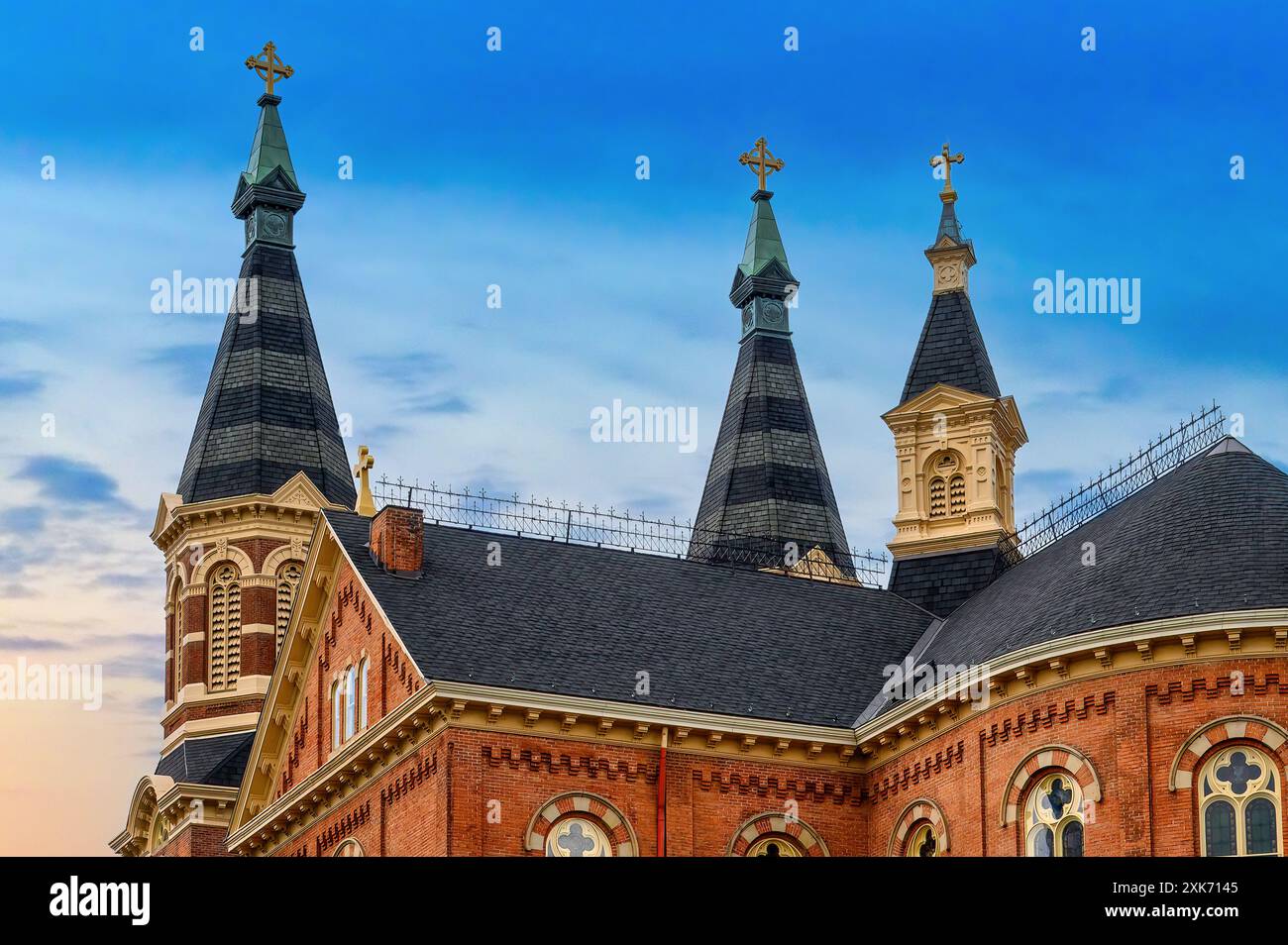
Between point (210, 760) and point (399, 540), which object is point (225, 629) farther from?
point (399, 540)

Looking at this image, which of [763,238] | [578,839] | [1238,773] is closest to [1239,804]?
[1238,773]

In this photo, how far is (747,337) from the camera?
75.8 meters

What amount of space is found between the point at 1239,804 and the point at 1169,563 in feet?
15.0

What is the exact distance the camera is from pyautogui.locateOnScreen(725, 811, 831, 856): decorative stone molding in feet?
144

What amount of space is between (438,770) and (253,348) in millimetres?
27834

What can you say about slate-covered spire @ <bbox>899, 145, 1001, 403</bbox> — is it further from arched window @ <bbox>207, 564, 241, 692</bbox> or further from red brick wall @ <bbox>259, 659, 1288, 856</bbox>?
arched window @ <bbox>207, 564, 241, 692</bbox>

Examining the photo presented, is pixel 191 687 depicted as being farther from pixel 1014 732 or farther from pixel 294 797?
pixel 1014 732

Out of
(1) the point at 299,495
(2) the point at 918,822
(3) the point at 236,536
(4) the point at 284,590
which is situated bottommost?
(2) the point at 918,822

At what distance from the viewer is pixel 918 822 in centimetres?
4366

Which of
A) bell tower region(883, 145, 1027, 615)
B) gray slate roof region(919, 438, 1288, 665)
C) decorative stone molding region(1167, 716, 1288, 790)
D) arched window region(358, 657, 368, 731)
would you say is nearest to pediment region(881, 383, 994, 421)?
bell tower region(883, 145, 1027, 615)

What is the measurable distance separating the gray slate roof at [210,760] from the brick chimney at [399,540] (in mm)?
15630

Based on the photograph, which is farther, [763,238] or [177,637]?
[763,238]

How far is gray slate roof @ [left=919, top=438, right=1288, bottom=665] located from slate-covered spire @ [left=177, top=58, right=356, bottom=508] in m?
24.4

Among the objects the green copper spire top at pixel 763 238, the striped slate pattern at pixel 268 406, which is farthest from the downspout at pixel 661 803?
the green copper spire top at pixel 763 238
